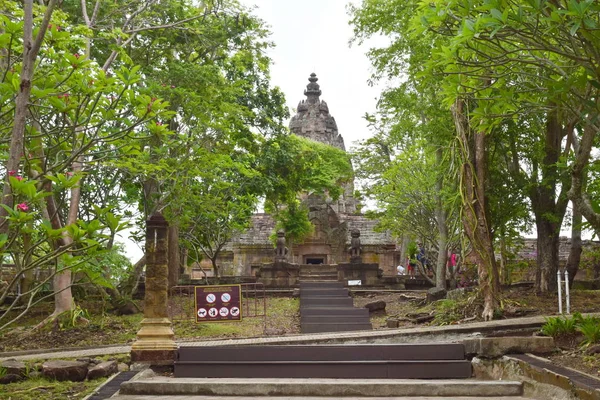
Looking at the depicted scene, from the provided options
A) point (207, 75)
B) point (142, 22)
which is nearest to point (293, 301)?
point (207, 75)

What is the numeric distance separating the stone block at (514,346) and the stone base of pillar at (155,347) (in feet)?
13.4

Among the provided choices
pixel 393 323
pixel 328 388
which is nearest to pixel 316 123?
pixel 393 323

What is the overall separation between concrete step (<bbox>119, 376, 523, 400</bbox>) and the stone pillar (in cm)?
123

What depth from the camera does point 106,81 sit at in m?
6.03

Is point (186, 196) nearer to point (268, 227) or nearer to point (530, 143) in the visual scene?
point (530, 143)

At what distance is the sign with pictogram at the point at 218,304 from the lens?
558 inches

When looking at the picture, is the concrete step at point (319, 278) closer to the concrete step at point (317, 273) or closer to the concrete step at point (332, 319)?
the concrete step at point (317, 273)

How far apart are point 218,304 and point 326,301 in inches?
215

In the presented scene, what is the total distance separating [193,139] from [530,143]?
8655mm

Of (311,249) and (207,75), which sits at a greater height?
(207,75)

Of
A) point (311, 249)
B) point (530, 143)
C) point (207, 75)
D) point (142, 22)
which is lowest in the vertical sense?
point (311, 249)

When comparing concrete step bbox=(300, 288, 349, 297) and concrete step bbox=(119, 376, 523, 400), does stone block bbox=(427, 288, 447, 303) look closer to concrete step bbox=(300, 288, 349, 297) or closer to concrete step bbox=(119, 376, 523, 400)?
concrete step bbox=(300, 288, 349, 297)

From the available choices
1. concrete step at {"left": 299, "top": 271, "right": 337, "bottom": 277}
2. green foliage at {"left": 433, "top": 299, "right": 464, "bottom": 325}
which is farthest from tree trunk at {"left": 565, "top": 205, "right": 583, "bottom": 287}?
concrete step at {"left": 299, "top": 271, "right": 337, "bottom": 277}

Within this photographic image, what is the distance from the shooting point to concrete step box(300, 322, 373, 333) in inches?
628
